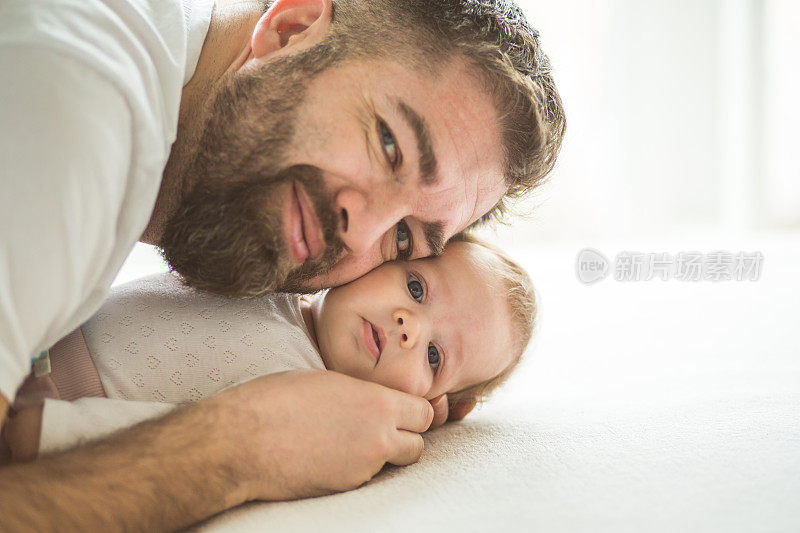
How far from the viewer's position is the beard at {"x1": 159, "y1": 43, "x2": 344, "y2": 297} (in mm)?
1240

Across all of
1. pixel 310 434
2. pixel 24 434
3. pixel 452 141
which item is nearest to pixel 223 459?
pixel 310 434

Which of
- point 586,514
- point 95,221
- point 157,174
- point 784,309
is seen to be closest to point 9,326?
point 95,221

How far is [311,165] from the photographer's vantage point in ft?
4.06

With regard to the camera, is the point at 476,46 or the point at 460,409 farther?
the point at 460,409

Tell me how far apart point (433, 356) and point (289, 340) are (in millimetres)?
309

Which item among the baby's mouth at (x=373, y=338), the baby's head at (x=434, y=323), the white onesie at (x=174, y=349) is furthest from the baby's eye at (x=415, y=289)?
the white onesie at (x=174, y=349)

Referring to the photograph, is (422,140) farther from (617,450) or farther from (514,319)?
(617,450)

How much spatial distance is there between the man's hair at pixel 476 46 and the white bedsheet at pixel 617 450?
514 millimetres

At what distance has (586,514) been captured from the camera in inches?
34.7

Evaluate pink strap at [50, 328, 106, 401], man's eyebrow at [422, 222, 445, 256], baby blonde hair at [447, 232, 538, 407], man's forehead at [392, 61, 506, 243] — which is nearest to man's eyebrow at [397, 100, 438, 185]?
man's forehead at [392, 61, 506, 243]

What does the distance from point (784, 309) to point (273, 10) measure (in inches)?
66.5

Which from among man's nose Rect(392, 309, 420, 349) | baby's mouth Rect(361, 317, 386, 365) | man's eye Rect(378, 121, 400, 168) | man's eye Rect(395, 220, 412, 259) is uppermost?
man's eye Rect(378, 121, 400, 168)

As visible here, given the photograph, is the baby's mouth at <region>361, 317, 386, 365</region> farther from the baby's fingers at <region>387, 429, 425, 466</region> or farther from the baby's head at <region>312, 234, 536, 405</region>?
the baby's fingers at <region>387, 429, 425, 466</region>

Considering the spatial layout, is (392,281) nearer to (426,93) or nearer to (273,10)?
(426,93)
